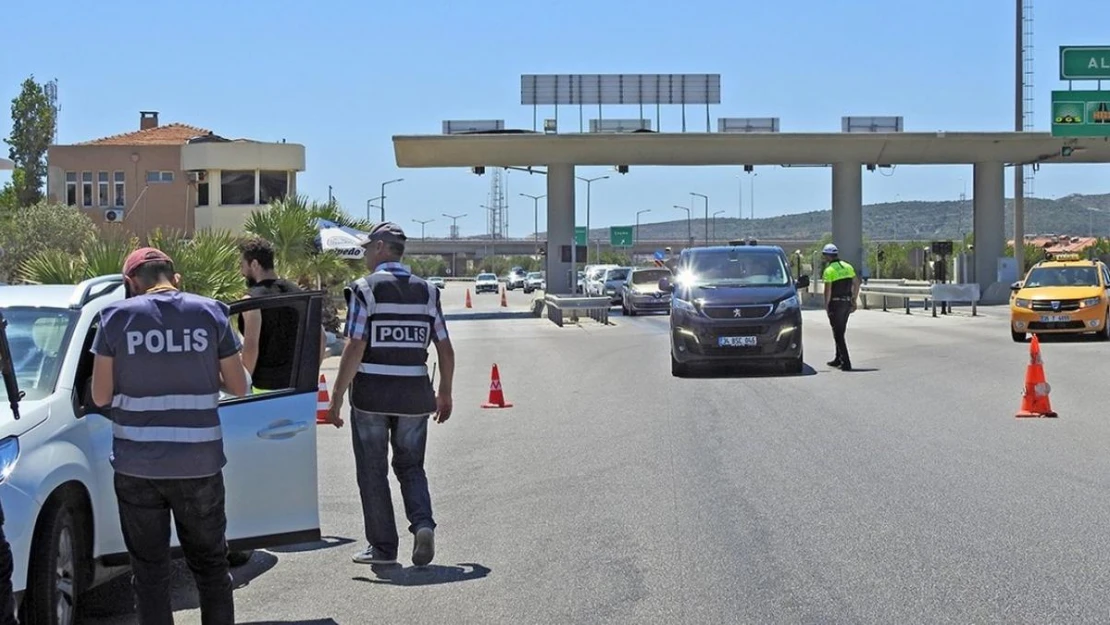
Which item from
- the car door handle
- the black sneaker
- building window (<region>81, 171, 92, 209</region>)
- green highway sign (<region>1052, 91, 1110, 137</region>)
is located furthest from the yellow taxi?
building window (<region>81, 171, 92, 209</region>)

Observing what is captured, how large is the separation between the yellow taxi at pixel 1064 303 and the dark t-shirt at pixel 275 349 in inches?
853

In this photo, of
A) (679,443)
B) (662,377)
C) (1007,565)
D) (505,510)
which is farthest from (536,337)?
(1007,565)

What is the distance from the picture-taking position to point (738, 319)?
19.2 meters

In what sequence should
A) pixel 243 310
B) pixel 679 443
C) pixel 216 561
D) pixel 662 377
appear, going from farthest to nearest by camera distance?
pixel 662 377 < pixel 679 443 < pixel 243 310 < pixel 216 561

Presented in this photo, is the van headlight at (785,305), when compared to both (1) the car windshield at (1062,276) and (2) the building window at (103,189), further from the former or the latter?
(2) the building window at (103,189)

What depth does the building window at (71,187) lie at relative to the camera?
60438 mm

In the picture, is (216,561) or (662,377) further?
(662,377)

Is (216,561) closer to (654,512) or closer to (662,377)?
(654,512)

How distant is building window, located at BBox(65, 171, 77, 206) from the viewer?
198ft

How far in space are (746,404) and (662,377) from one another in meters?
4.36

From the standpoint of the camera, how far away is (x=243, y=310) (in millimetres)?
7266

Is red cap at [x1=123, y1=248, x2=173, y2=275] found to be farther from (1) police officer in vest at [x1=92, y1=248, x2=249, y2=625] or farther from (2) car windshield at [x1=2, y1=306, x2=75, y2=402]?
(2) car windshield at [x1=2, y1=306, x2=75, y2=402]

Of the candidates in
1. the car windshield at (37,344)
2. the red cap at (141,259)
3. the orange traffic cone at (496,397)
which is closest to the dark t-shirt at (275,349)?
the car windshield at (37,344)

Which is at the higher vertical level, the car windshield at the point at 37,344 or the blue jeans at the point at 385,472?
the car windshield at the point at 37,344
